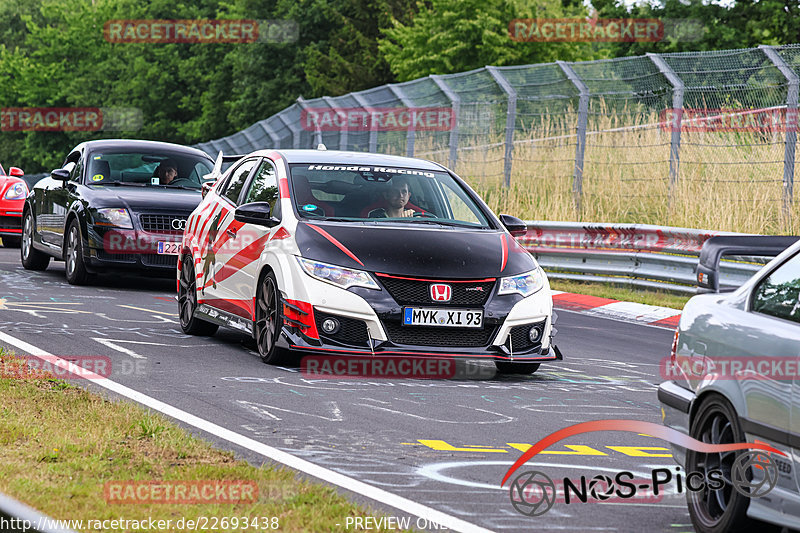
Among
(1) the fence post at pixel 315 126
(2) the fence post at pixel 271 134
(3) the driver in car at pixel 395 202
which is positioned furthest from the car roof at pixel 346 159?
(2) the fence post at pixel 271 134

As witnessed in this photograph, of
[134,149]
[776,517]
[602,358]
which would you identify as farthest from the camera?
[134,149]

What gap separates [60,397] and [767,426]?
13.9 ft

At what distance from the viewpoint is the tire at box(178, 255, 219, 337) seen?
11.0 m

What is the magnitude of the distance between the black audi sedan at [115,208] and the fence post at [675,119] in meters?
6.84

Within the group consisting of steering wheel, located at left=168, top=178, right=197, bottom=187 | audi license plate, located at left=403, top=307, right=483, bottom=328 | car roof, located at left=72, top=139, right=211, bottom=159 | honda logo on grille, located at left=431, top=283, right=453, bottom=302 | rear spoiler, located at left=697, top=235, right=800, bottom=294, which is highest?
car roof, located at left=72, top=139, right=211, bottom=159

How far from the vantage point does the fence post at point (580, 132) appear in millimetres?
20703

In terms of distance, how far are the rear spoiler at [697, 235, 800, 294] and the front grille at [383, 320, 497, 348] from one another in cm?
346

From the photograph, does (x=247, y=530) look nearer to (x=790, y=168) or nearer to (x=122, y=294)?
(x=122, y=294)

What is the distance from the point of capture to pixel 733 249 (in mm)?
5188

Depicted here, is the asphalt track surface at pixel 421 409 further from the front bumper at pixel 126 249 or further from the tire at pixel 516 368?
the front bumper at pixel 126 249

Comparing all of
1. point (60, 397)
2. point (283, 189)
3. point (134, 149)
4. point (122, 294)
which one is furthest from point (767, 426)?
point (134, 149)
